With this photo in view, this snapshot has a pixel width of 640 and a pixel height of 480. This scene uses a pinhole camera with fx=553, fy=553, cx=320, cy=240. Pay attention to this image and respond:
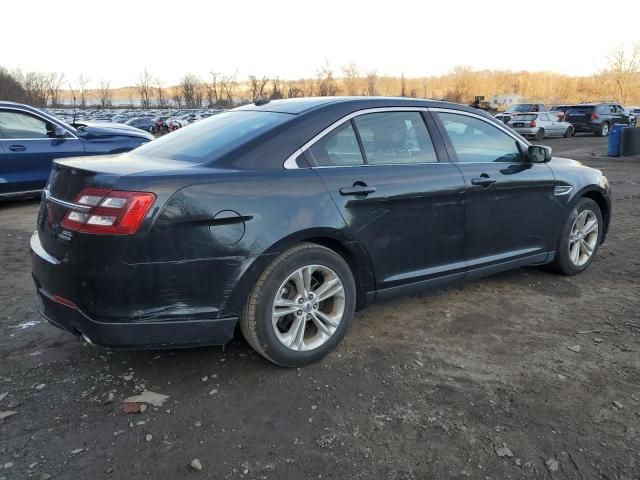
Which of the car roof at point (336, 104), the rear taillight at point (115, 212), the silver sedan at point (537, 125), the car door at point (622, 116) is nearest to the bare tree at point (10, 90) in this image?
the silver sedan at point (537, 125)

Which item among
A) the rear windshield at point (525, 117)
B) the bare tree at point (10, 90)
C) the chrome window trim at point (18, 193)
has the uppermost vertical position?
the bare tree at point (10, 90)

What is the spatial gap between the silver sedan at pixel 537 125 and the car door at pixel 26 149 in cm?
2106

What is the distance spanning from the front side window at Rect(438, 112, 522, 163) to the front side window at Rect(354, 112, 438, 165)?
0.83 ft

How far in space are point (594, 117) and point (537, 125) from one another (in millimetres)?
3801

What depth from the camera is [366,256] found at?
3.52 metres

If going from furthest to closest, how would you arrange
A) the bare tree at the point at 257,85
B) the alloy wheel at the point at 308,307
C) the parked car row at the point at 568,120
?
Result: the bare tree at the point at 257,85, the parked car row at the point at 568,120, the alloy wheel at the point at 308,307

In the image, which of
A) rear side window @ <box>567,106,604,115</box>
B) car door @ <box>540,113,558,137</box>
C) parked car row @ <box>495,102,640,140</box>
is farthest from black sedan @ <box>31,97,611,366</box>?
rear side window @ <box>567,106,604,115</box>

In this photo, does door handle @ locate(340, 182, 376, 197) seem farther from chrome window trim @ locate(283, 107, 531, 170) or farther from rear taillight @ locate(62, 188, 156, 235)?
rear taillight @ locate(62, 188, 156, 235)

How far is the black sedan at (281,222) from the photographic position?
9.18ft

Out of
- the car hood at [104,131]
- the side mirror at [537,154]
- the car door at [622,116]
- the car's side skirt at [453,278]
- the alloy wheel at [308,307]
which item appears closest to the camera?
the alloy wheel at [308,307]

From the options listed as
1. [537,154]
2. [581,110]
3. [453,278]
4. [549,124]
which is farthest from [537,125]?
[453,278]

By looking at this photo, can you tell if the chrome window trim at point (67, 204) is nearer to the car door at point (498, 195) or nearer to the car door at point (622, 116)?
the car door at point (498, 195)

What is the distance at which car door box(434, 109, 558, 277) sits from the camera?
4098 millimetres

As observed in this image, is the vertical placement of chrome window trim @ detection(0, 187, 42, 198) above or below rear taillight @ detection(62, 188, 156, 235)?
below
